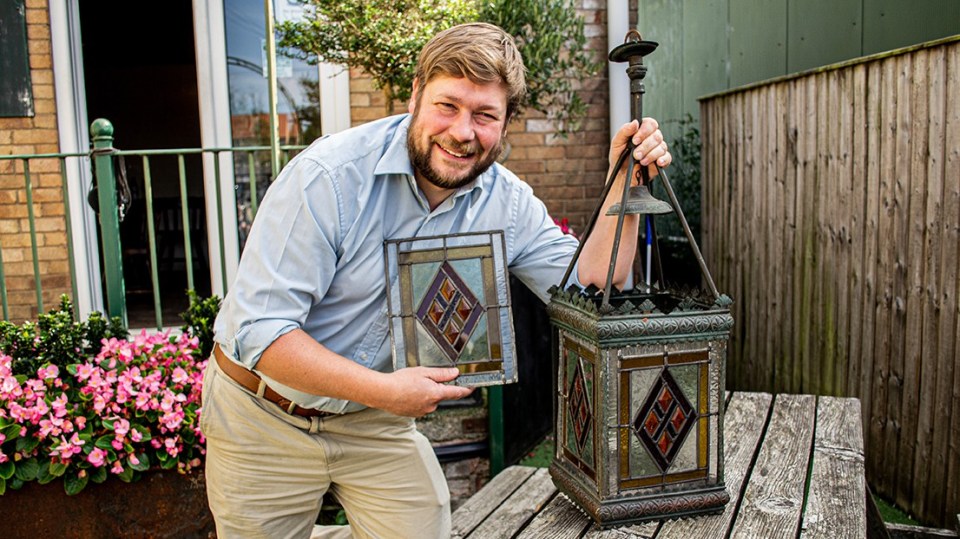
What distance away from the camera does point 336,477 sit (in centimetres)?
205

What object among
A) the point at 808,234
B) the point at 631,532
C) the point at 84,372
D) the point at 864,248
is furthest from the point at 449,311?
the point at 808,234

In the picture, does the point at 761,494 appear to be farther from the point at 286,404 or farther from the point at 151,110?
the point at 151,110

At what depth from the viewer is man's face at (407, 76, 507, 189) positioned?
5.54 ft

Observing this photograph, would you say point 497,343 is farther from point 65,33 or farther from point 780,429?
point 65,33

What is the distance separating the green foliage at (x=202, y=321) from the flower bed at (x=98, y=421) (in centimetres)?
20

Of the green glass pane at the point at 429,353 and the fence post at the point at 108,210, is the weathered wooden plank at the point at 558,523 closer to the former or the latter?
the green glass pane at the point at 429,353

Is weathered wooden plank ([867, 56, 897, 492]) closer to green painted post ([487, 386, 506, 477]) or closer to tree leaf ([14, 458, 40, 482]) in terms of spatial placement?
green painted post ([487, 386, 506, 477])

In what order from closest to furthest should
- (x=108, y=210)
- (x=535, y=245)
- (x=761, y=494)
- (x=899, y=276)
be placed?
(x=761, y=494), (x=535, y=245), (x=899, y=276), (x=108, y=210)

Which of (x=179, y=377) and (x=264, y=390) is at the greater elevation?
(x=264, y=390)

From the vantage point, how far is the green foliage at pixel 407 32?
3779 mm

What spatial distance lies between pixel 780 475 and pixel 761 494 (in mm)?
152

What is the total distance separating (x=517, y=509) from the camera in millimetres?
1939

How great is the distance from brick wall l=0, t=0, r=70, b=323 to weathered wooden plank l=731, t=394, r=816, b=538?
13.6 feet

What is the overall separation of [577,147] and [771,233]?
156cm
